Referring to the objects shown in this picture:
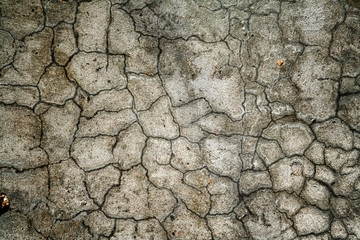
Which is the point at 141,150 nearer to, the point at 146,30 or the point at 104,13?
the point at 146,30

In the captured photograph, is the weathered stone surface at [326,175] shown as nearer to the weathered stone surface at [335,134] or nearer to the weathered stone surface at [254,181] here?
the weathered stone surface at [335,134]

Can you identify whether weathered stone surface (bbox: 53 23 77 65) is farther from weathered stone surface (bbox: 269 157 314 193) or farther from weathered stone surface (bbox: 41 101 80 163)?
weathered stone surface (bbox: 269 157 314 193)

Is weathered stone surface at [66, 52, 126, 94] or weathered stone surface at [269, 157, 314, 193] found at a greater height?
weathered stone surface at [66, 52, 126, 94]

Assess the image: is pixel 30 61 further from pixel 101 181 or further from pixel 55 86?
pixel 101 181

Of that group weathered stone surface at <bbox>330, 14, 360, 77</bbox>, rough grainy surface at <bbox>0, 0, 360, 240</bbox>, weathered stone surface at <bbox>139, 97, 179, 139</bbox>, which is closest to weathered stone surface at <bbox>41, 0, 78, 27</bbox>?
rough grainy surface at <bbox>0, 0, 360, 240</bbox>

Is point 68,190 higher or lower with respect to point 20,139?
lower

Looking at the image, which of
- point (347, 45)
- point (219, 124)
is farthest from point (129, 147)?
point (347, 45)

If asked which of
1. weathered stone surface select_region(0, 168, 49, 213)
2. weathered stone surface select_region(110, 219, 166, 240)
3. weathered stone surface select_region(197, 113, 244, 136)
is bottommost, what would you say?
weathered stone surface select_region(110, 219, 166, 240)
